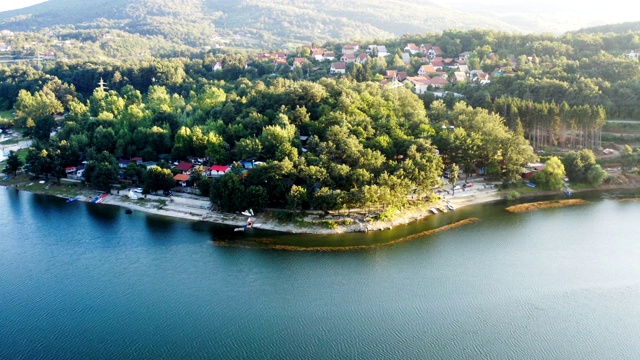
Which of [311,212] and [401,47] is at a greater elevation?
[401,47]

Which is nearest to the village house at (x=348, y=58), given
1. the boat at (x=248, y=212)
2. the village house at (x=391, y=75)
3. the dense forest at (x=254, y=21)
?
the village house at (x=391, y=75)

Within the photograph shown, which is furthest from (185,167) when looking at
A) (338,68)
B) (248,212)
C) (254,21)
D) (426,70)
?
(254,21)

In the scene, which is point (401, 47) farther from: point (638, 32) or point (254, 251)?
point (254, 251)

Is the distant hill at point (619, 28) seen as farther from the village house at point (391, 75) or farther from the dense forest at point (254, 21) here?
the dense forest at point (254, 21)

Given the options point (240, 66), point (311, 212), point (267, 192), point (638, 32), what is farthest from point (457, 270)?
point (638, 32)

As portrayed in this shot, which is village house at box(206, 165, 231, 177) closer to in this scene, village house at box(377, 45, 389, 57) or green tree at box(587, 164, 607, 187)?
green tree at box(587, 164, 607, 187)

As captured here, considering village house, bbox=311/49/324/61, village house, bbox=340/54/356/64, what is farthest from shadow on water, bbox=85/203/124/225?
village house, bbox=311/49/324/61
